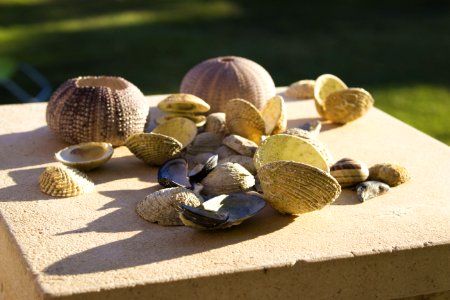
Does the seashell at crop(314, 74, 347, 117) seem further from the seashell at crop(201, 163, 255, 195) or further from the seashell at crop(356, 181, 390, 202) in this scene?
the seashell at crop(201, 163, 255, 195)

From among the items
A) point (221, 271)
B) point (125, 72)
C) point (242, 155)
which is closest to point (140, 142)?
point (242, 155)

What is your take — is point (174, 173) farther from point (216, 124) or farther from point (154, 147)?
point (216, 124)

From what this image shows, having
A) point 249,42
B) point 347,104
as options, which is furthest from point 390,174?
point 249,42

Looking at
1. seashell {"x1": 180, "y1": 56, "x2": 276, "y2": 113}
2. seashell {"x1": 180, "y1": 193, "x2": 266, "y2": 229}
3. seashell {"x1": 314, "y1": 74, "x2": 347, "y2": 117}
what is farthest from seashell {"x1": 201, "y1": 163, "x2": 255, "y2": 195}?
seashell {"x1": 314, "y1": 74, "x2": 347, "y2": 117}

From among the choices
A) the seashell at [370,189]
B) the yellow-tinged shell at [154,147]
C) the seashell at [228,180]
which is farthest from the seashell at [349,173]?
the yellow-tinged shell at [154,147]

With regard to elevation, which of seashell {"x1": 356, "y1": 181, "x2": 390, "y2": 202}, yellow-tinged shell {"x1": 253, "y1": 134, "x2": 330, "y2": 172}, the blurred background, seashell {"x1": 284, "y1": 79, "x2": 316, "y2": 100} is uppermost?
yellow-tinged shell {"x1": 253, "y1": 134, "x2": 330, "y2": 172}

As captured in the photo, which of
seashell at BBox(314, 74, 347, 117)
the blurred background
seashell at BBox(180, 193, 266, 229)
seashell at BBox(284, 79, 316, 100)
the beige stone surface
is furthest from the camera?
the blurred background
